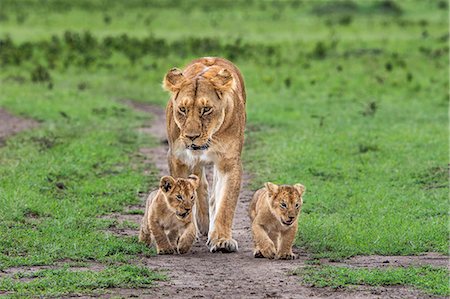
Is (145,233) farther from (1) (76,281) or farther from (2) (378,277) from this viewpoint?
(2) (378,277)

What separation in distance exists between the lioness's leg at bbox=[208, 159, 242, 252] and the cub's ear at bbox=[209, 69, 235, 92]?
1.97 ft

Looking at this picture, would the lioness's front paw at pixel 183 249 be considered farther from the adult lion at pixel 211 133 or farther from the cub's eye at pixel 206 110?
the cub's eye at pixel 206 110

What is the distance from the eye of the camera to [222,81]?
8.47m

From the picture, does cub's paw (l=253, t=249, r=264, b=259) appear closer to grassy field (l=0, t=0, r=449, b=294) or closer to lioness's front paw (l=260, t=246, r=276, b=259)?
lioness's front paw (l=260, t=246, r=276, b=259)

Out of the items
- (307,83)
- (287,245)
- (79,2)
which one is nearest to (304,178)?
(287,245)

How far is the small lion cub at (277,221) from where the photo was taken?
789 centimetres

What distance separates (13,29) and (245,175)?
A: 18751 millimetres

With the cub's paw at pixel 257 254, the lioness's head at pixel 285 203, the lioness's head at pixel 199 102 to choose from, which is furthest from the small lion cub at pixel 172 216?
the lioness's head at pixel 285 203

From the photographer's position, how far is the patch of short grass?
22.0 feet

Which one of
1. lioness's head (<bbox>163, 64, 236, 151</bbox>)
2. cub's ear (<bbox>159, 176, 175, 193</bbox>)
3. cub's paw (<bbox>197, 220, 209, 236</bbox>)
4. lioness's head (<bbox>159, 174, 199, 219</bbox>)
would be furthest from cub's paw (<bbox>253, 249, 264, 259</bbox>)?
cub's paw (<bbox>197, 220, 209, 236</bbox>)

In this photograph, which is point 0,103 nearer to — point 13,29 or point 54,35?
point 54,35

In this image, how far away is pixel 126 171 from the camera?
12.2 meters

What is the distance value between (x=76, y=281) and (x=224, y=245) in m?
1.68

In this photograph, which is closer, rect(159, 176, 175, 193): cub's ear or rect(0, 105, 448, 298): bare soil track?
rect(0, 105, 448, 298): bare soil track
